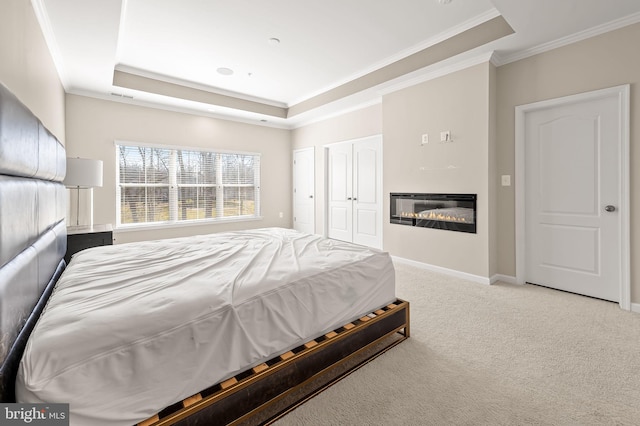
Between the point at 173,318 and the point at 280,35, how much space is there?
3251 millimetres

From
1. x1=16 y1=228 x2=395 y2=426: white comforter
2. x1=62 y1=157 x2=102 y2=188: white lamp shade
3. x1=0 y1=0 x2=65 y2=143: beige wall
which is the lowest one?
x1=16 y1=228 x2=395 y2=426: white comforter

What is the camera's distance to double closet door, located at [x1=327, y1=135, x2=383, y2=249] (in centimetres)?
511

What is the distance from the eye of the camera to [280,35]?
3326 millimetres

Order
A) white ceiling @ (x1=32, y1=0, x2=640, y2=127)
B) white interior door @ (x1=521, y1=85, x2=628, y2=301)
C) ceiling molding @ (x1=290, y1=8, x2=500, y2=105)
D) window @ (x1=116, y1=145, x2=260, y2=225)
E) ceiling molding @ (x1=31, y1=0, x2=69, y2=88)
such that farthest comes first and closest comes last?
window @ (x1=116, y1=145, x2=260, y2=225), ceiling molding @ (x1=290, y1=8, x2=500, y2=105), white interior door @ (x1=521, y1=85, x2=628, y2=301), white ceiling @ (x1=32, y1=0, x2=640, y2=127), ceiling molding @ (x1=31, y1=0, x2=69, y2=88)

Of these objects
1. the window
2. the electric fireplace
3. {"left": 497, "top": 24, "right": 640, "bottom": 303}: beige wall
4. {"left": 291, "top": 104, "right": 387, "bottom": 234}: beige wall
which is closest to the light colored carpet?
{"left": 497, "top": 24, "right": 640, "bottom": 303}: beige wall

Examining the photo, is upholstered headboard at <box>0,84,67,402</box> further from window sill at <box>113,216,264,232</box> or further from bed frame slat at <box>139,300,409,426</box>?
window sill at <box>113,216,264,232</box>

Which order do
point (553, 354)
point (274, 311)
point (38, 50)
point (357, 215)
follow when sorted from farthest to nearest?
point (357, 215) → point (38, 50) → point (553, 354) → point (274, 311)

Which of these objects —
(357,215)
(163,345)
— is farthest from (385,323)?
(357,215)

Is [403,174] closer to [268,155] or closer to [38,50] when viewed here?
[268,155]

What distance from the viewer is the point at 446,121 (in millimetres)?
3736

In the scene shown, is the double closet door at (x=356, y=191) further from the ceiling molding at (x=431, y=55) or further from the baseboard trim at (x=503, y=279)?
the baseboard trim at (x=503, y=279)

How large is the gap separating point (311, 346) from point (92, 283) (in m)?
1.21

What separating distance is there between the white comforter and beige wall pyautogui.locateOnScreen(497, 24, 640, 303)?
2.19m

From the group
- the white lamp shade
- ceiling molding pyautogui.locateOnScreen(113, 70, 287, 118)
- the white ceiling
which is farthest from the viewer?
ceiling molding pyautogui.locateOnScreen(113, 70, 287, 118)
